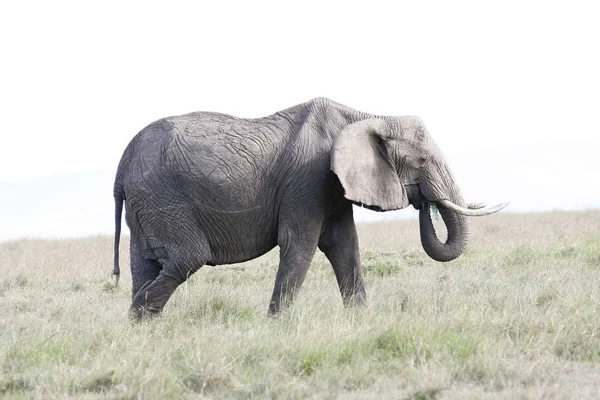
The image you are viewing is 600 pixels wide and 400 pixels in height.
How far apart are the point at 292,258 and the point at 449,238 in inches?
67.7

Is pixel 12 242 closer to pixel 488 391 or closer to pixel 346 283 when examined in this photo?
pixel 346 283

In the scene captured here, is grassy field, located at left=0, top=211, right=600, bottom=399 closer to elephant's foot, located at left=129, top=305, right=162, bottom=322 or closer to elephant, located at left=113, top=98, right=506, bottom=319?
elephant's foot, located at left=129, top=305, right=162, bottom=322

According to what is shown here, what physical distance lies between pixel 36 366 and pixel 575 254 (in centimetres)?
921

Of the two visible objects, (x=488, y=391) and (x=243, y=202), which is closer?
(x=488, y=391)

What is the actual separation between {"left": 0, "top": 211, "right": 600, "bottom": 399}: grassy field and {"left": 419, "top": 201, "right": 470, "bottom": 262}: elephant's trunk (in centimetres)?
51

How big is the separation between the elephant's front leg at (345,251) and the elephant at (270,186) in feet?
0.50

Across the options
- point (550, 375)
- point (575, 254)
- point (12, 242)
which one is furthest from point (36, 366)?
point (12, 242)

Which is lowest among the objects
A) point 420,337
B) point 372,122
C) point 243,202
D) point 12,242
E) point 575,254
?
point 12,242

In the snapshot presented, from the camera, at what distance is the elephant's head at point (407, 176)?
844 cm

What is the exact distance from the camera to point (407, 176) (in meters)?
8.79

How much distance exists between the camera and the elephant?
850 centimetres

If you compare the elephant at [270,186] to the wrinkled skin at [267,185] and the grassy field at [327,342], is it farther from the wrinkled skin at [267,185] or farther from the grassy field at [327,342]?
the grassy field at [327,342]

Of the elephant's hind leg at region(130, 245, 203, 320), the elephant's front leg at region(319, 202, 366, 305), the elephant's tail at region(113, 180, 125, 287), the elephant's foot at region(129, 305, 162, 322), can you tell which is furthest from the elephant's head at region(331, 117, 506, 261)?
the elephant's tail at region(113, 180, 125, 287)

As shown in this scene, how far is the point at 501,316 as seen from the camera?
7.96 metres
